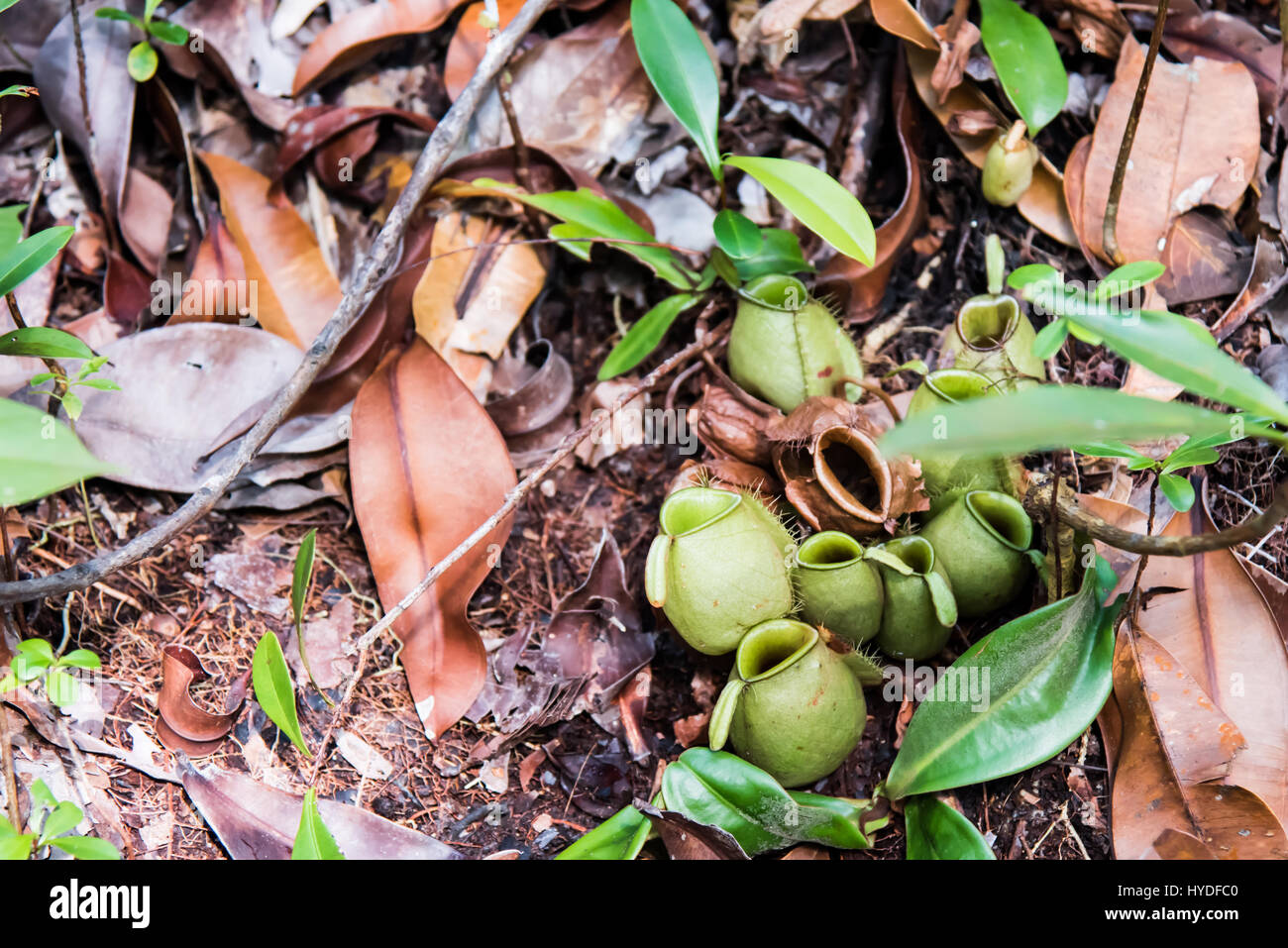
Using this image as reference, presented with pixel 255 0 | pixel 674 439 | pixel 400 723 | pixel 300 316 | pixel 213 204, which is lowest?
pixel 400 723

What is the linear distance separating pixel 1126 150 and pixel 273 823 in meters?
2.17

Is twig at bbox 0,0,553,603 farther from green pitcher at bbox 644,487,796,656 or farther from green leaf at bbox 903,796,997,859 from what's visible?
green leaf at bbox 903,796,997,859

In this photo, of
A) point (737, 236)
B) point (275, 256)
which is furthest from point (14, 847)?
point (737, 236)

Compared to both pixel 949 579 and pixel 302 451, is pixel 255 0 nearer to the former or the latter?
pixel 302 451

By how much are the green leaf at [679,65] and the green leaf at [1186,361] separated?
3.46 ft

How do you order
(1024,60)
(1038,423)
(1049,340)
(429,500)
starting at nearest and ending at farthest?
(1038,423)
(1049,340)
(429,500)
(1024,60)

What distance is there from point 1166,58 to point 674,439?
1.52 meters

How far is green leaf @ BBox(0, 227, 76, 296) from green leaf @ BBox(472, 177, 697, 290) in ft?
2.87

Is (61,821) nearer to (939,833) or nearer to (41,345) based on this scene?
(41,345)

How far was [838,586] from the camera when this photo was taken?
1.73 meters

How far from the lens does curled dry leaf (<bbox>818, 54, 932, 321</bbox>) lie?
2.13 meters

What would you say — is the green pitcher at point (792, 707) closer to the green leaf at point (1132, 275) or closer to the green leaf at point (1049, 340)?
the green leaf at point (1049, 340)

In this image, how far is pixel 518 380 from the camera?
222 centimetres
